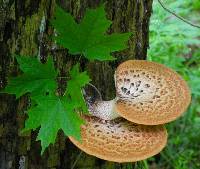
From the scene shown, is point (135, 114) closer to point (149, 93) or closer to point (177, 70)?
point (149, 93)

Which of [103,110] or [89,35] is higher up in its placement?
[89,35]

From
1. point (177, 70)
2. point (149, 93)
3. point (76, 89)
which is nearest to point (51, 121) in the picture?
point (76, 89)

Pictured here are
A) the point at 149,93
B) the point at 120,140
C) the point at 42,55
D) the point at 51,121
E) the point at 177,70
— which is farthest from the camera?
the point at 177,70

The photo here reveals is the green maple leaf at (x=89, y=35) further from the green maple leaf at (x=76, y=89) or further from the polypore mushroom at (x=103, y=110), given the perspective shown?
the polypore mushroom at (x=103, y=110)

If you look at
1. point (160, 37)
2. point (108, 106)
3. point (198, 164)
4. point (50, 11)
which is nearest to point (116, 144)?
point (108, 106)

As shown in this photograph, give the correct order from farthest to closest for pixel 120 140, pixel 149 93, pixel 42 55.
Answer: pixel 149 93, pixel 42 55, pixel 120 140

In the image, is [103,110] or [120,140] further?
[103,110]

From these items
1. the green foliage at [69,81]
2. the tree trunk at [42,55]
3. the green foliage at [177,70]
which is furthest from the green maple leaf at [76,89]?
the green foliage at [177,70]
